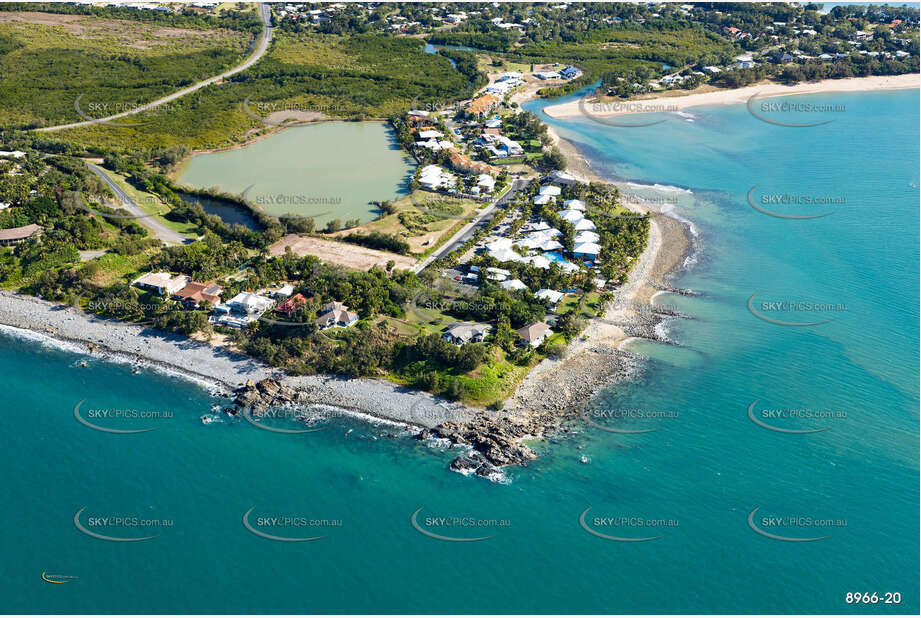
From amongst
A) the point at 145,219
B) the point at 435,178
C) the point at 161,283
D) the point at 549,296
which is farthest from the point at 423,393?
the point at 145,219

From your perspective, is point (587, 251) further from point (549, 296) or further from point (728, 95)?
point (728, 95)

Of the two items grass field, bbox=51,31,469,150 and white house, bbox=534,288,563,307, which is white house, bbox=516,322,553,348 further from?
grass field, bbox=51,31,469,150

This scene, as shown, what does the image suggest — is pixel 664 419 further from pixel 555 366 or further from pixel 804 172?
pixel 804 172

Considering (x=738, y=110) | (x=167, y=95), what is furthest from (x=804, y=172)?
(x=167, y=95)

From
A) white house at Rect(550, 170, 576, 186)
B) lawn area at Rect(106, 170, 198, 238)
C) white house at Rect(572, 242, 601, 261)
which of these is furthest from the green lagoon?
white house at Rect(572, 242, 601, 261)

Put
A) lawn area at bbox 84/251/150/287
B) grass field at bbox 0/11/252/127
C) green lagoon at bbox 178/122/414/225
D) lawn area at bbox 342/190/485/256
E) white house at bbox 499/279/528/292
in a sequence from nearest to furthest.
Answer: white house at bbox 499/279/528/292, lawn area at bbox 84/251/150/287, lawn area at bbox 342/190/485/256, green lagoon at bbox 178/122/414/225, grass field at bbox 0/11/252/127

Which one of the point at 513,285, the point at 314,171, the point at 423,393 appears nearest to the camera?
the point at 423,393
